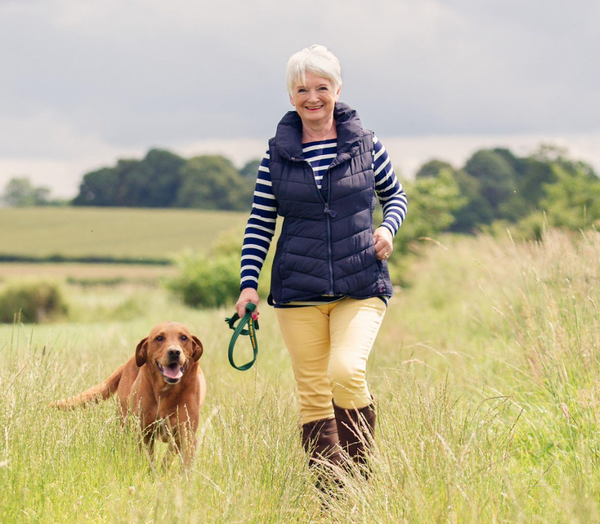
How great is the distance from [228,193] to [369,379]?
204ft

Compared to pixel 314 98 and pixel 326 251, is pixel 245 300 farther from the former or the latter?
pixel 314 98

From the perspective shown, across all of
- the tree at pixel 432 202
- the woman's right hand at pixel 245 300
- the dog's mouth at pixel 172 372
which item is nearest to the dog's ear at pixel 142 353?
the dog's mouth at pixel 172 372

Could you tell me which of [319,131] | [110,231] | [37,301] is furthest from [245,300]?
[110,231]

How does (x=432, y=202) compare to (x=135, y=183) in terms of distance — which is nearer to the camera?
(x=432, y=202)

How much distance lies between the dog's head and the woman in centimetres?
40

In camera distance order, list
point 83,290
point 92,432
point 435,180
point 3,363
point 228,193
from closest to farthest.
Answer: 1. point 92,432
2. point 3,363
3. point 83,290
4. point 435,180
5. point 228,193

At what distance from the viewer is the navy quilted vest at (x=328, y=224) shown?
3.47m

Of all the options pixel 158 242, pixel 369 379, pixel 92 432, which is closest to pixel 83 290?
pixel 369 379

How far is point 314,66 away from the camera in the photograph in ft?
11.5

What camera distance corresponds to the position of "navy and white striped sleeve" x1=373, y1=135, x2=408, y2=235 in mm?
3768

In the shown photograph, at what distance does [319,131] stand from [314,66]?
338 millimetres

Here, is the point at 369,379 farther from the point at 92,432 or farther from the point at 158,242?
the point at 158,242

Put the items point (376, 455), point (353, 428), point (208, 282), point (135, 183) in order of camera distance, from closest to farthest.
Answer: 1. point (376, 455)
2. point (353, 428)
3. point (208, 282)
4. point (135, 183)

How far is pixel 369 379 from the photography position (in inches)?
241
